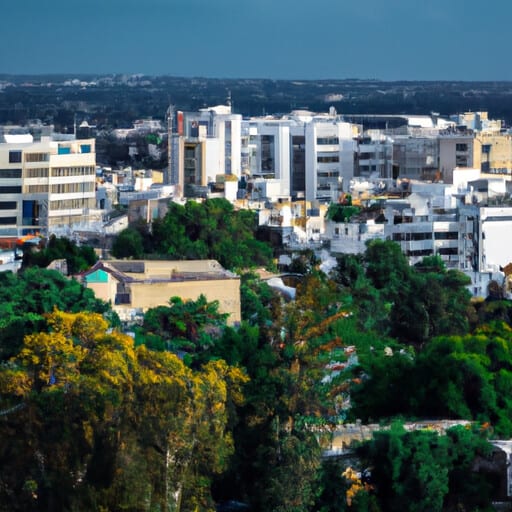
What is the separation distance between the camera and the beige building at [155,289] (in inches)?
1427

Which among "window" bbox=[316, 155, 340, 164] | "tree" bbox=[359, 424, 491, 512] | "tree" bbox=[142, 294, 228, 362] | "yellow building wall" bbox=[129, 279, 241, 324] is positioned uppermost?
"window" bbox=[316, 155, 340, 164]

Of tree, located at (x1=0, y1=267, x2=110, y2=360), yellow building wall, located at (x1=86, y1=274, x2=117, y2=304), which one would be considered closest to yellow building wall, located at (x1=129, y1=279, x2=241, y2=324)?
yellow building wall, located at (x1=86, y1=274, x2=117, y2=304)

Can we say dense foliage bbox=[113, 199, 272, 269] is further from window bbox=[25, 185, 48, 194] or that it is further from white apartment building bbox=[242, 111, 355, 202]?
white apartment building bbox=[242, 111, 355, 202]

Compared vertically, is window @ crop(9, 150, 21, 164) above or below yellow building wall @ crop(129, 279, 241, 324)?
above

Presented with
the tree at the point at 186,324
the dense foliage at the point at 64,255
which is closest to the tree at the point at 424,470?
the tree at the point at 186,324

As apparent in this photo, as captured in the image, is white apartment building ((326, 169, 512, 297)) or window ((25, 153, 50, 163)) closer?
white apartment building ((326, 169, 512, 297))

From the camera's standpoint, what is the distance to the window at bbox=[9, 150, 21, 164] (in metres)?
52.3

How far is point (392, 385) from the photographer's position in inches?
1177

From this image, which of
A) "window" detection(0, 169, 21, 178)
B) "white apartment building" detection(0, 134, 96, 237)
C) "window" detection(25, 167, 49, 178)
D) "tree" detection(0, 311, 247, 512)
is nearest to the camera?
"tree" detection(0, 311, 247, 512)

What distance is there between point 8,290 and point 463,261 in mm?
13833

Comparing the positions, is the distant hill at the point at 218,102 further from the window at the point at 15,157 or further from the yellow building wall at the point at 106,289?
the yellow building wall at the point at 106,289

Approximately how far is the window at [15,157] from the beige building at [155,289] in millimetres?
14476

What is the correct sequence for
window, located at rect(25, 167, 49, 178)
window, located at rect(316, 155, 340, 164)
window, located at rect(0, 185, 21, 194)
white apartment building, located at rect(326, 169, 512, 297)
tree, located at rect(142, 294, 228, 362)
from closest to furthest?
tree, located at rect(142, 294, 228, 362), white apartment building, located at rect(326, 169, 512, 297), window, located at rect(0, 185, 21, 194), window, located at rect(25, 167, 49, 178), window, located at rect(316, 155, 340, 164)

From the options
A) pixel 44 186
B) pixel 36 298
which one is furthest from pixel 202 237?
pixel 36 298
